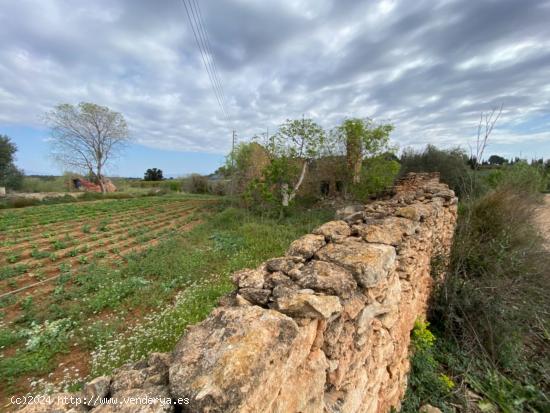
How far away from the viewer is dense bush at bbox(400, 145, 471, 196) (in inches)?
454

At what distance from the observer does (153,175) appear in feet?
152

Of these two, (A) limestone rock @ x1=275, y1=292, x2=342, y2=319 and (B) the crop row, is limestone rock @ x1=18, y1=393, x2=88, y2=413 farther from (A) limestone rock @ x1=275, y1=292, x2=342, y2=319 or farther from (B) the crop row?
(B) the crop row

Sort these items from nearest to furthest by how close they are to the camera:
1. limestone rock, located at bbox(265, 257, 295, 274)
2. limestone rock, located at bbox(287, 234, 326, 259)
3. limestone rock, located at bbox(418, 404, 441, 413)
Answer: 1. limestone rock, located at bbox(265, 257, 295, 274)
2. limestone rock, located at bbox(287, 234, 326, 259)
3. limestone rock, located at bbox(418, 404, 441, 413)

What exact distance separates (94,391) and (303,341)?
3.05 feet

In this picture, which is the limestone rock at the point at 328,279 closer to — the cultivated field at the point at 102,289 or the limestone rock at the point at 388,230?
the limestone rock at the point at 388,230

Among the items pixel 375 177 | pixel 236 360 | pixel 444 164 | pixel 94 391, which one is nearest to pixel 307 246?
pixel 236 360

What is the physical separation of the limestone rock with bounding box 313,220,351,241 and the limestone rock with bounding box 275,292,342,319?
92 cm

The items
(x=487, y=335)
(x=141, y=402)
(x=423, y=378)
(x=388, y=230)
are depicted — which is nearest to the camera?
(x=141, y=402)

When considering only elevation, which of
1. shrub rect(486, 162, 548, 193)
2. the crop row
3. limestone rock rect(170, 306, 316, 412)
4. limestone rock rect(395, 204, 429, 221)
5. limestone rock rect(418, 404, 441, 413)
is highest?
shrub rect(486, 162, 548, 193)

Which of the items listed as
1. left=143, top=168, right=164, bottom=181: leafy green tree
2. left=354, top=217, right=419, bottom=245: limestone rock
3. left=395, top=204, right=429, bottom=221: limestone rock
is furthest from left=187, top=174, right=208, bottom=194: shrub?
left=354, top=217, right=419, bottom=245: limestone rock

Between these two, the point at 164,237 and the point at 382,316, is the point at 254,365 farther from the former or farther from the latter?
the point at 164,237

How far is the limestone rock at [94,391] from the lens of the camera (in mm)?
1027

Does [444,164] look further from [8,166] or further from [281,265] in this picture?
[8,166]

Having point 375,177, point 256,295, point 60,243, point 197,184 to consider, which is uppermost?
point 197,184
